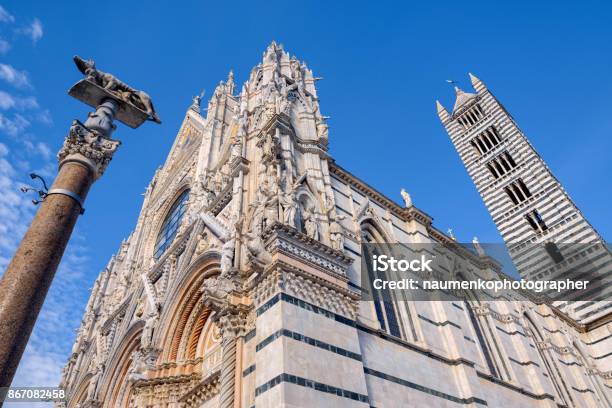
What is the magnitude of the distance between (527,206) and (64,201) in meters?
32.7

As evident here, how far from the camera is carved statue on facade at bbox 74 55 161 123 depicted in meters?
7.80

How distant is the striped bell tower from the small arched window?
22.0 meters

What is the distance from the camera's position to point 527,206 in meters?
32.6

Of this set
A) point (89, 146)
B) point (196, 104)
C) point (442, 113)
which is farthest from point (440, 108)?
point (89, 146)

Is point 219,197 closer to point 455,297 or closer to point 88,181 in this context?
point 88,181

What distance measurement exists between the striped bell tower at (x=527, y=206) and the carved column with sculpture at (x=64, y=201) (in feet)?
85.2

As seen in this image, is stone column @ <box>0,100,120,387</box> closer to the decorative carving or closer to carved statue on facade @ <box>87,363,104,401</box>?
the decorative carving

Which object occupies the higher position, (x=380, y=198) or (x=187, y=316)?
(x=380, y=198)

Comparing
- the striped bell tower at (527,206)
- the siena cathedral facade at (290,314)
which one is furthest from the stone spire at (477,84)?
the siena cathedral facade at (290,314)

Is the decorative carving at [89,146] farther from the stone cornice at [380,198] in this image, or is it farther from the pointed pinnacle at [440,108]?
the pointed pinnacle at [440,108]

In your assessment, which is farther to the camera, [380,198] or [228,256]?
[380,198]

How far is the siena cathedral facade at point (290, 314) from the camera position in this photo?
27.9 feet

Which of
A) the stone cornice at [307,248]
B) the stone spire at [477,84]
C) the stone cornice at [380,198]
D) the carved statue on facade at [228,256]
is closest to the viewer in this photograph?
the stone cornice at [307,248]

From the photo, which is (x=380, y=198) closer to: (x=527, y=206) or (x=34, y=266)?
(x=34, y=266)
